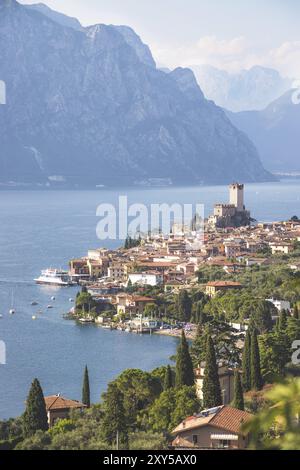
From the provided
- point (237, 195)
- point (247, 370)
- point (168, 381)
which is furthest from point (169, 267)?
point (168, 381)

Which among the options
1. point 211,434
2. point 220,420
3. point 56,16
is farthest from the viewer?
point 56,16

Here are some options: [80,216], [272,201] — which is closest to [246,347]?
[80,216]

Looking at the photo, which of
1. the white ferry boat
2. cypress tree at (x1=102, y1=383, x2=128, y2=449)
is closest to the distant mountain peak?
the white ferry boat

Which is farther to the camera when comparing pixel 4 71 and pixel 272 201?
pixel 4 71

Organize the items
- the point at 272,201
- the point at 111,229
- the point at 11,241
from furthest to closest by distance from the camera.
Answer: the point at 272,201 < the point at 111,229 < the point at 11,241

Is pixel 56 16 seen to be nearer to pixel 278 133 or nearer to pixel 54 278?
pixel 278 133

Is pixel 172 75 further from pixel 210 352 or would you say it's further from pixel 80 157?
pixel 210 352
